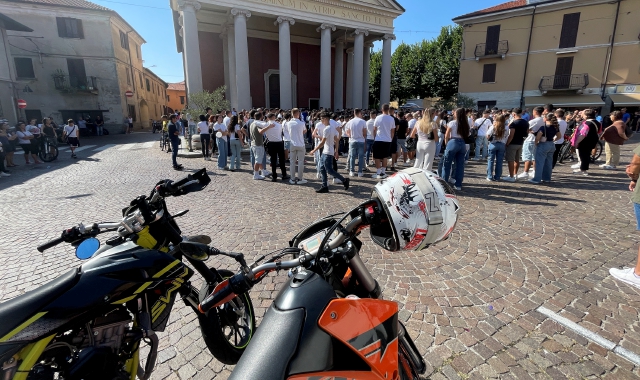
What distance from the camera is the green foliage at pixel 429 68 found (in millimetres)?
34062

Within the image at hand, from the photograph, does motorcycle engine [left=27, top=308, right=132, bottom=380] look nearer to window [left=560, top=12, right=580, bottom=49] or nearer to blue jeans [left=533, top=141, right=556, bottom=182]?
blue jeans [left=533, top=141, right=556, bottom=182]

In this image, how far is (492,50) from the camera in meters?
28.9

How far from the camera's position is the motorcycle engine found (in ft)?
4.84

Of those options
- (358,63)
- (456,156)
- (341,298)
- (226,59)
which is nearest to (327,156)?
(456,156)

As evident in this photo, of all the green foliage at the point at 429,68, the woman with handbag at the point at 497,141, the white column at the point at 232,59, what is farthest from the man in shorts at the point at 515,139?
the green foliage at the point at 429,68

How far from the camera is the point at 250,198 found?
6.91 m

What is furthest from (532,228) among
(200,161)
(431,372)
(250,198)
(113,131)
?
(113,131)

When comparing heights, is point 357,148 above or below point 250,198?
above

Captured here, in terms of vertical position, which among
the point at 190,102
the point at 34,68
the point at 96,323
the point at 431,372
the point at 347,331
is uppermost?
the point at 34,68

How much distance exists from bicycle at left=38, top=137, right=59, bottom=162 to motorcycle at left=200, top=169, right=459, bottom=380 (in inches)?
596

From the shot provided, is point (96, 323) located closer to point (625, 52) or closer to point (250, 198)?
point (250, 198)

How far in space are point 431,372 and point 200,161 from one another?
11.6 metres

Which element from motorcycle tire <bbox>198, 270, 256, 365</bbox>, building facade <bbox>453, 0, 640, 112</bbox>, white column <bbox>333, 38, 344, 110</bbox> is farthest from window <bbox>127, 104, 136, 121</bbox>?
motorcycle tire <bbox>198, 270, 256, 365</bbox>

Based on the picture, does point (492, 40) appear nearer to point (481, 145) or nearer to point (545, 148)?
point (481, 145)
